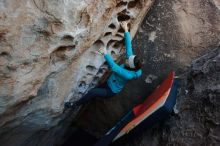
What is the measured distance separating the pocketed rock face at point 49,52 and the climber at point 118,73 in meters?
0.09

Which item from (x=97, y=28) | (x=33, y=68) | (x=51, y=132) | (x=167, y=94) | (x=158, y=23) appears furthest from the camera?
(x=51, y=132)

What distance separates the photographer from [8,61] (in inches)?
123

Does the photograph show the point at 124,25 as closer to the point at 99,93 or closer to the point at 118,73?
the point at 118,73

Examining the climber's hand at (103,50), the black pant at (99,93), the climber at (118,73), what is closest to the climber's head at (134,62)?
the climber at (118,73)

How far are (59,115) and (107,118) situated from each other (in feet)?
2.95

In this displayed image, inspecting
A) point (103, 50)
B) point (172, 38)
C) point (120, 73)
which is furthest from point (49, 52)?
point (172, 38)

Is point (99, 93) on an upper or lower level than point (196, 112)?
upper

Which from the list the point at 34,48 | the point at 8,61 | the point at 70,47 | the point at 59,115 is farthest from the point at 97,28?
the point at 59,115

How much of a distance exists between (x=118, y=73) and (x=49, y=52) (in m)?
0.94

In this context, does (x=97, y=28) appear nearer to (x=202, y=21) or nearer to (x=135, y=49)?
(x=135, y=49)

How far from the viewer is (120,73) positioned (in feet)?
12.9

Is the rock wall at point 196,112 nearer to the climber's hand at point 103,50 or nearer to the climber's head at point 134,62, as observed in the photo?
the climber's head at point 134,62

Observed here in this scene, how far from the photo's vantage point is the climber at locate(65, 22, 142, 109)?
12.7 ft

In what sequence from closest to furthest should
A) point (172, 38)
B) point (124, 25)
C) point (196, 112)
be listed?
1. point (124, 25)
2. point (196, 112)
3. point (172, 38)
